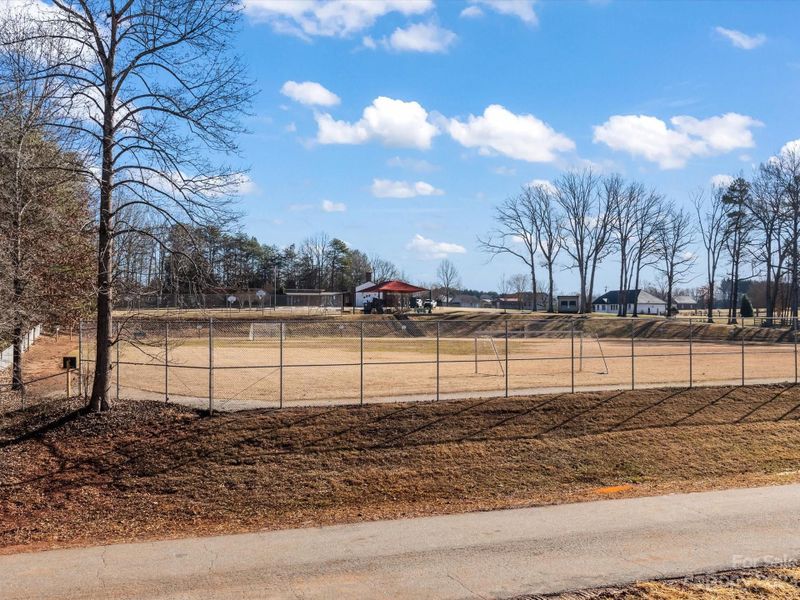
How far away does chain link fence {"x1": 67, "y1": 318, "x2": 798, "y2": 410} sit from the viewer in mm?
18875

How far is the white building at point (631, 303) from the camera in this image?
416 ft

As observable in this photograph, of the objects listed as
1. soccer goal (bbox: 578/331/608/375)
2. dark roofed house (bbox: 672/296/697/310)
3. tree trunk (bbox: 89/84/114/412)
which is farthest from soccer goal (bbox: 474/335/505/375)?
dark roofed house (bbox: 672/296/697/310)

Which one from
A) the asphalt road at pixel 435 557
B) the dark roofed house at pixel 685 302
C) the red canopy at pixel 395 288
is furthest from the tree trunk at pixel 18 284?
the dark roofed house at pixel 685 302

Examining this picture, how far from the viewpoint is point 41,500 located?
39.9 feet

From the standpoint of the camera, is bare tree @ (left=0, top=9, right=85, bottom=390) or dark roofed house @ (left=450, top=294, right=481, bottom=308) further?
dark roofed house @ (left=450, top=294, right=481, bottom=308)

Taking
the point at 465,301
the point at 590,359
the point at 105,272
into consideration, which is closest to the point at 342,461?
the point at 105,272

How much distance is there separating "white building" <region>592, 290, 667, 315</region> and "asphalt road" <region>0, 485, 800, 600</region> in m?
120

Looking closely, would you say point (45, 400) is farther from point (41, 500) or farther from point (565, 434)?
point (565, 434)

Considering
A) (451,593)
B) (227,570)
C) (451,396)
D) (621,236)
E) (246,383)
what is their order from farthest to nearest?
(621,236) < (246,383) < (451,396) < (227,570) < (451,593)

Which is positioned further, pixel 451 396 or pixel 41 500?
pixel 451 396

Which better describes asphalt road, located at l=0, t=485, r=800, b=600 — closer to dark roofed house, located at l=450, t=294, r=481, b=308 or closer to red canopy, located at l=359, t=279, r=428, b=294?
red canopy, located at l=359, t=279, r=428, b=294

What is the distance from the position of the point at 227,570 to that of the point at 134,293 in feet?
32.6

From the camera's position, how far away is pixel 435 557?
27.6 ft

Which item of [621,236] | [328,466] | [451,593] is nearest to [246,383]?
[328,466]
